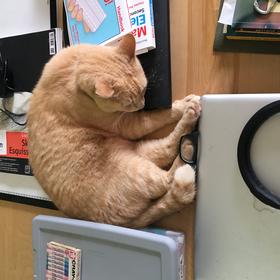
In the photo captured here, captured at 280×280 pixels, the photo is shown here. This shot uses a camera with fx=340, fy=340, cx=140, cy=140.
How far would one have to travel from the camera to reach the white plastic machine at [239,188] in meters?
0.65

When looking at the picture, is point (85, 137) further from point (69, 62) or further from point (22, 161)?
point (22, 161)

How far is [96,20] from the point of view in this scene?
0.92m

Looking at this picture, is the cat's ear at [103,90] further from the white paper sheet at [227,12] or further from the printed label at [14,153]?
the printed label at [14,153]

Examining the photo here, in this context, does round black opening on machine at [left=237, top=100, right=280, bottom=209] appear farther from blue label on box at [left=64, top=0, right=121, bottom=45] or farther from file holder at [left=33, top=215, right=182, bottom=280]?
blue label on box at [left=64, top=0, right=121, bottom=45]

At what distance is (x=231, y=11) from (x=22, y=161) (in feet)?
2.53

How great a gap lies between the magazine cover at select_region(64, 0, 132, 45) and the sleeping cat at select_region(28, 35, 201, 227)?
0.22 feet

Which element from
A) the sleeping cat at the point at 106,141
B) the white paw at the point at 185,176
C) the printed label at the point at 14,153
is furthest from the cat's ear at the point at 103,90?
the printed label at the point at 14,153

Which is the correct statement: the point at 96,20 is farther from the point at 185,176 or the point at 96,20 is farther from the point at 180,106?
the point at 185,176

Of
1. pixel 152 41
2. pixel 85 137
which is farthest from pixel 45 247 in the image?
pixel 152 41

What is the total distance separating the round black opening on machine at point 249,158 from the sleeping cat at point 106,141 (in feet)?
0.42

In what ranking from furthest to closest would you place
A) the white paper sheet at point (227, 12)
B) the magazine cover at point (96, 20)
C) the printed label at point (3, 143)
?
1. the printed label at point (3, 143)
2. the magazine cover at point (96, 20)
3. the white paper sheet at point (227, 12)

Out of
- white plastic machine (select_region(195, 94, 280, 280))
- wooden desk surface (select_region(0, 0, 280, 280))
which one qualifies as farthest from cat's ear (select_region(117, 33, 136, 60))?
white plastic machine (select_region(195, 94, 280, 280))

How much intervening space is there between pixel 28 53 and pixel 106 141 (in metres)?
0.43

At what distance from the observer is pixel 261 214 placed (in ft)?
2.24
